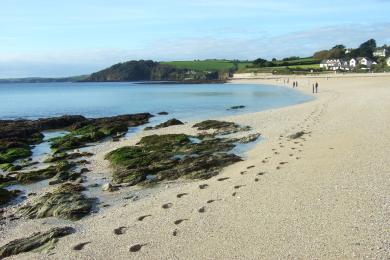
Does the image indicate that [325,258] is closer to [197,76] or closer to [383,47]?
[197,76]

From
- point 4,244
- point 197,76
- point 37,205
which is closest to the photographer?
point 4,244

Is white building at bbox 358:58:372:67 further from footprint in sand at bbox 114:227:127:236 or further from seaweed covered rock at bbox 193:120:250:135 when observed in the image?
footprint in sand at bbox 114:227:127:236

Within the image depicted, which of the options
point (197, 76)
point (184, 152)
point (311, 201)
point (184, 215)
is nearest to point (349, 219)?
point (311, 201)

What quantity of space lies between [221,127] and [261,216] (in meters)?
17.6

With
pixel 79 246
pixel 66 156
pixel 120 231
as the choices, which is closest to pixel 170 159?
pixel 66 156

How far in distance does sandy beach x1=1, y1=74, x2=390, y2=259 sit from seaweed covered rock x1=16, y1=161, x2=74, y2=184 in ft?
5.57

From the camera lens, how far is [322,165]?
14125 millimetres

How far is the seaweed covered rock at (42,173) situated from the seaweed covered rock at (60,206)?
3.30 metres

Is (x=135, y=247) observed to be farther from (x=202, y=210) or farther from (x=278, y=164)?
(x=278, y=164)

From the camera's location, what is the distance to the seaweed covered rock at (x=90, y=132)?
23578 mm

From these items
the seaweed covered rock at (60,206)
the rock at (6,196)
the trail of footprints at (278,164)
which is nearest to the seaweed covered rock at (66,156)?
the rock at (6,196)

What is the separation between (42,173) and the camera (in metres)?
16.6

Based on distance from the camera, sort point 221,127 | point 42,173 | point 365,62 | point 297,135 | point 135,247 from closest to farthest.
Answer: point 135,247 → point 42,173 → point 297,135 → point 221,127 → point 365,62

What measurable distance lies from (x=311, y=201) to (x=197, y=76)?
17196cm
